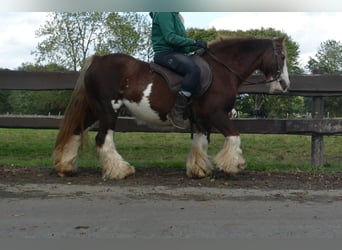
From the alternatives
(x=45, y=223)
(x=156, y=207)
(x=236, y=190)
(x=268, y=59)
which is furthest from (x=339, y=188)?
(x=45, y=223)

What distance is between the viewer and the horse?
711 centimetres

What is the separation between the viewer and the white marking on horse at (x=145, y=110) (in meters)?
7.24

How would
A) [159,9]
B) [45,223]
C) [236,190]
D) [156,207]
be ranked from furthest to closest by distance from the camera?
[236,190], [156,207], [45,223], [159,9]

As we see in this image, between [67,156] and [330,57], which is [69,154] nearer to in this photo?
[67,156]

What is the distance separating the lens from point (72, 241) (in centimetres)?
414

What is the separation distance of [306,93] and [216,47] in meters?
2.11

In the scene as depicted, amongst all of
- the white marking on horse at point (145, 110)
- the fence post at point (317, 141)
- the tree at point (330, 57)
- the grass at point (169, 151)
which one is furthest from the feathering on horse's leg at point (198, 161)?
the tree at point (330, 57)

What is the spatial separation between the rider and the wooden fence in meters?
1.37

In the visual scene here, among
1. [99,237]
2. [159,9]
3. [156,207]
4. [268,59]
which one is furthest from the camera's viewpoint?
[268,59]

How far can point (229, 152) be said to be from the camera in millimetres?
6895

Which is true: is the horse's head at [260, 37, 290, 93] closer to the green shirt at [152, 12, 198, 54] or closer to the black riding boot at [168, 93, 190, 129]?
the green shirt at [152, 12, 198, 54]

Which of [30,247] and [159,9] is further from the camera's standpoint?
[30,247]

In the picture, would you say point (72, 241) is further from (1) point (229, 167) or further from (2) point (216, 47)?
(2) point (216, 47)

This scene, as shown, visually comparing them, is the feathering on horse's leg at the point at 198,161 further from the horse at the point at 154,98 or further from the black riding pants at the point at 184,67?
the black riding pants at the point at 184,67
